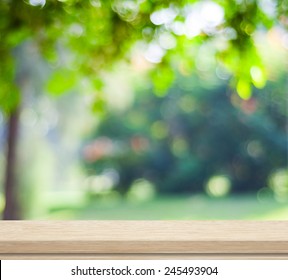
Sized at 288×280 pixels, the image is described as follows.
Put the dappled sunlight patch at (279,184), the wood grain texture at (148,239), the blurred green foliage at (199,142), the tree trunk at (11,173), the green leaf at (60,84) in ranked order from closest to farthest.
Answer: the wood grain texture at (148,239), the green leaf at (60,84), the tree trunk at (11,173), the blurred green foliage at (199,142), the dappled sunlight patch at (279,184)

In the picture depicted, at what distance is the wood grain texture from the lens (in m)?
0.86

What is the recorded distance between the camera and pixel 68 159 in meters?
12.7

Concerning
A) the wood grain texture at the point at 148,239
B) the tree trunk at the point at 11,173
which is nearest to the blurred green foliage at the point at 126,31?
the wood grain texture at the point at 148,239

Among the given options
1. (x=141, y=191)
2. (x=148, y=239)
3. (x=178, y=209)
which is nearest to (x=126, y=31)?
(x=148, y=239)

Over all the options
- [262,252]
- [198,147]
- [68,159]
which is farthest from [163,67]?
[198,147]

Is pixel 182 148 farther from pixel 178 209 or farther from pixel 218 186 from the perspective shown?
pixel 178 209

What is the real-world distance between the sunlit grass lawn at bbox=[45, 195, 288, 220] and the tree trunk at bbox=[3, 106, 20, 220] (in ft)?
12.8

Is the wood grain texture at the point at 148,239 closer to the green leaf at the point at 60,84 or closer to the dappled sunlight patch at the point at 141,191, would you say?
the green leaf at the point at 60,84

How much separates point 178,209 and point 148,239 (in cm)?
1228

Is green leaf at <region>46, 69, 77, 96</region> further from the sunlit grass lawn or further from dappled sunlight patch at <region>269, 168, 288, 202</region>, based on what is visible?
dappled sunlight patch at <region>269, 168, 288, 202</region>

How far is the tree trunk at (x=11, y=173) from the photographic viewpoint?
7.84 metres

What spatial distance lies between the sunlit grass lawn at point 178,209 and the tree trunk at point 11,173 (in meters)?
3.90

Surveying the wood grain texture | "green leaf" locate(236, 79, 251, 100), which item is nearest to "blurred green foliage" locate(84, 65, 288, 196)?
"green leaf" locate(236, 79, 251, 100)

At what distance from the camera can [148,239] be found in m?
0.86
